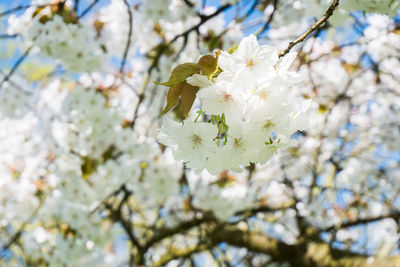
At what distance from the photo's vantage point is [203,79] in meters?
0.72

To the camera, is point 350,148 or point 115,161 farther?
point 350,148

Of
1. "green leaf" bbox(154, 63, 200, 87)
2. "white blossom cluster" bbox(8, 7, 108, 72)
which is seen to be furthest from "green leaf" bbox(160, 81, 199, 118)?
"white blossom cluster" bbox(8, 7, 108, 72)

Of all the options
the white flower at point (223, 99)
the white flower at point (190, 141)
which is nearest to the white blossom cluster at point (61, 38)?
the white flower at point (190, 141)

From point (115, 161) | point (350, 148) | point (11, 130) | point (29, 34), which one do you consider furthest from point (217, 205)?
point (11, 130)

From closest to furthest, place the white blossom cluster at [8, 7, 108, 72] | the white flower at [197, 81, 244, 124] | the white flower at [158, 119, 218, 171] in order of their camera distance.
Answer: the white flower at [197, 81, 244, 124] < the white flower at [158, 119, 218, 171] < the white blossom cluster at [8, 7, 108, 72]

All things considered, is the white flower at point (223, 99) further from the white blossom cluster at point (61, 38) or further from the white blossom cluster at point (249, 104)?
the white blossom cluster at point (61, 38)

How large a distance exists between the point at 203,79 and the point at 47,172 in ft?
11.9

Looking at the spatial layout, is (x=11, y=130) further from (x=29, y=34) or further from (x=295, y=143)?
(x=295, y=143)

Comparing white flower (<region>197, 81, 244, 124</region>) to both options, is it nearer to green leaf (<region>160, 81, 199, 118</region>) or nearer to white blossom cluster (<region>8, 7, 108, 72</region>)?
green leaf (<region>160, 81, 199, 118</region>)

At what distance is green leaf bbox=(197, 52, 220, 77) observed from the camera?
2.39 ft

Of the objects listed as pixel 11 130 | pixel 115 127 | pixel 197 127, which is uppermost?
pixel 11 130

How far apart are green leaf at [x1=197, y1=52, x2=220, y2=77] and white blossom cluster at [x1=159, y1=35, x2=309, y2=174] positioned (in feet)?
0.07

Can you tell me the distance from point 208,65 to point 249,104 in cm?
13

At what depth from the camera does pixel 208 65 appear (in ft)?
2.40
